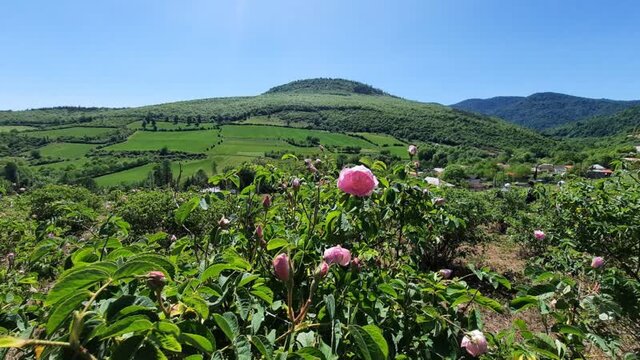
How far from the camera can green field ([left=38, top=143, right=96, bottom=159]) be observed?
83312 mm

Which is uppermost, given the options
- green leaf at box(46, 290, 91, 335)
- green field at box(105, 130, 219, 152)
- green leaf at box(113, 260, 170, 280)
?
green leaf at box(113, 260, 170, 280)

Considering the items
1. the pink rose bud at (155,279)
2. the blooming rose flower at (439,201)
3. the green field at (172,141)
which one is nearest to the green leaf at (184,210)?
the pink rose bud at (155,279)

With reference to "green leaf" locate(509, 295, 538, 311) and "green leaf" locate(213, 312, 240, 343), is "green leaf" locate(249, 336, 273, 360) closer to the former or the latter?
"green leaf" locate(213, 312, 240, 343)

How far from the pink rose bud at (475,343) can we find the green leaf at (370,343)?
1.92 ft

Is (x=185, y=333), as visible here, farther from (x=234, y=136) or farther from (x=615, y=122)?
(x=615, y=122)

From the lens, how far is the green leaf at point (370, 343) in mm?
1180

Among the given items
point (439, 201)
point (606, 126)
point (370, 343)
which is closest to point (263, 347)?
point (370, 343)

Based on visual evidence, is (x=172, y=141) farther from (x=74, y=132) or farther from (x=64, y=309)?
(x=64, y=309)

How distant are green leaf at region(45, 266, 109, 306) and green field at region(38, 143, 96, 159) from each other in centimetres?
9501

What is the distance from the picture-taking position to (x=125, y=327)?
948mm

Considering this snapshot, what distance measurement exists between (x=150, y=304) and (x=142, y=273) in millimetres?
95

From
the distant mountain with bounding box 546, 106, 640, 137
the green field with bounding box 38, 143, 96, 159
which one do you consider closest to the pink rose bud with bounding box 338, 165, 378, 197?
the green field with bounding box 38, 143, 96, 159

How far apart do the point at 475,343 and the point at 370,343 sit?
2.14ft

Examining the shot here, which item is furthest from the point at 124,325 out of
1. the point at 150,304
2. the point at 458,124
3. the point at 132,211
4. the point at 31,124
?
the point at 31,124
